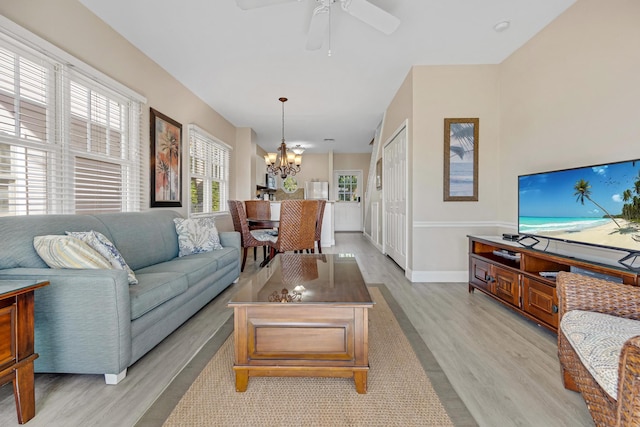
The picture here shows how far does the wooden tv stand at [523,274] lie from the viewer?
1918 mm

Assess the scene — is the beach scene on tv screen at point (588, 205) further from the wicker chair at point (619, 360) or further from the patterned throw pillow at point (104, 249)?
the patterned throw pillow at point (104, 249)

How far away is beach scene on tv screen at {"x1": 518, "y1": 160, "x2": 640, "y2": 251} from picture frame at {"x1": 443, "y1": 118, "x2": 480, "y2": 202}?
92 centimetres

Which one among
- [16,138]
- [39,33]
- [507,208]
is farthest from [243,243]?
[507,208]

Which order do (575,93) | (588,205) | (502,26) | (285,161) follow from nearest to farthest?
1. (588,205)
2. (575,93)
3. (502,26)
4. (285,161)

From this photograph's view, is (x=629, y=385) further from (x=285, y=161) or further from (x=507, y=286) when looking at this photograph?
(x=285, y=161)

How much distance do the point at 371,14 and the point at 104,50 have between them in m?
2.45

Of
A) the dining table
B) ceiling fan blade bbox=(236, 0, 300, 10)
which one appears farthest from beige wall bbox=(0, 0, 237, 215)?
ceiling fan blade bbox=(236, 0, 300, 10)

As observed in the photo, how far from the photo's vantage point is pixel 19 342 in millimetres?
1233

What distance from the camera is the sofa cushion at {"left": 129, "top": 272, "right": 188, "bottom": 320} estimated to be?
1.65 metres

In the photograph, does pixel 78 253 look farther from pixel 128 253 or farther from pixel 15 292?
pixel 128 253

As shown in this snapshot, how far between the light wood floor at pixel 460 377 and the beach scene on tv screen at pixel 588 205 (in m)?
0.81

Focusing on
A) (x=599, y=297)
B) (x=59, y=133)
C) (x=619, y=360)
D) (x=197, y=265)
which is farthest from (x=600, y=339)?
(x=59, y=133)

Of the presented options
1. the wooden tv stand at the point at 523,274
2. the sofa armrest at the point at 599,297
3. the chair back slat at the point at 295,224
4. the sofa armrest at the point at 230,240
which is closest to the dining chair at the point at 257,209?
the chair back slat at the point at 295,224

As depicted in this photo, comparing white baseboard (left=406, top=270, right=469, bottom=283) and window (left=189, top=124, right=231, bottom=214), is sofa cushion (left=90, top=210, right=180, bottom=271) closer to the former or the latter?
window (left=189, top=124, right=231, bottom=214)
